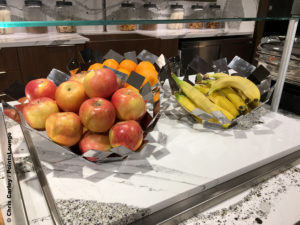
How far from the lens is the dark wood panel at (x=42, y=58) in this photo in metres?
1.92

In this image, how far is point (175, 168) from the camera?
20.2 inches

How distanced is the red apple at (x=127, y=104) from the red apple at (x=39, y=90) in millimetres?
156

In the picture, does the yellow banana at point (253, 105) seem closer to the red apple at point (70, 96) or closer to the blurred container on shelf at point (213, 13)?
the red apple at point (70, 96)

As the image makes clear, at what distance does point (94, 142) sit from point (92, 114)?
0.06 metres

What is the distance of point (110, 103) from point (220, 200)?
0.98ft

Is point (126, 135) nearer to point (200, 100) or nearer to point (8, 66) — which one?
point (200, 100)

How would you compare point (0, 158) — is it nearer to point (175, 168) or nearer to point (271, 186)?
point (175, 168)

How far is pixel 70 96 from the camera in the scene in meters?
0.50

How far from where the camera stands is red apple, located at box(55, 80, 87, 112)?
1.64ft

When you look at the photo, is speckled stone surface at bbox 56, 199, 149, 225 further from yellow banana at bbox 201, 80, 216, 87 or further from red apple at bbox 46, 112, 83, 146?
yellow banana at bbox 201, 80, 216, 87

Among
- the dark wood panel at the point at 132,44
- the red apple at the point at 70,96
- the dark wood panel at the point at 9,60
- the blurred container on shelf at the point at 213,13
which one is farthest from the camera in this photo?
the blurred container on shelf at the point at 213,13

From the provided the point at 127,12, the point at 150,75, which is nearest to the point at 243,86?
the point at 150,75

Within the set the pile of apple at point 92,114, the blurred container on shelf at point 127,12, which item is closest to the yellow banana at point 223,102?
the pile of apple at point 92,114

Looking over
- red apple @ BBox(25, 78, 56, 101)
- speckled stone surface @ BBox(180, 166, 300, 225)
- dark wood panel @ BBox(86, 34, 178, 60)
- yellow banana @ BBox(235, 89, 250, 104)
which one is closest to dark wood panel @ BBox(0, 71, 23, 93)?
dark wood panel @ BBox(86, 34, 178, 60)
